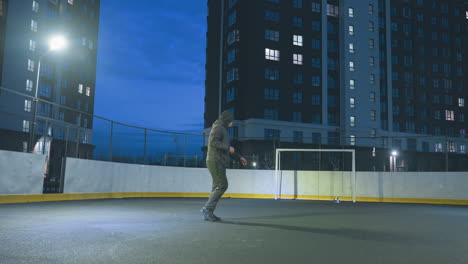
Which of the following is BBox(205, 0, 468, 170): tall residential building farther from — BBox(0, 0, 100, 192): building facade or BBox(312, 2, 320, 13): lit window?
BBox(0, 0, 100, 192): building facade

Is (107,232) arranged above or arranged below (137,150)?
below

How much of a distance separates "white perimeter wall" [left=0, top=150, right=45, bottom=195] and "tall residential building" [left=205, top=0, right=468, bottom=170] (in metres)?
31.4

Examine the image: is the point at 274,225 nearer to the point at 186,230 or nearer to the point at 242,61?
the point at 186,230

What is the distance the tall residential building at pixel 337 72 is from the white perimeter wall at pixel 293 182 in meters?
24.3

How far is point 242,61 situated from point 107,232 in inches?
1813

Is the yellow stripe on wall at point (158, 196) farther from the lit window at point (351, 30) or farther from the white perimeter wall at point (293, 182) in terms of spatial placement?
the lit window at point (351, 30)

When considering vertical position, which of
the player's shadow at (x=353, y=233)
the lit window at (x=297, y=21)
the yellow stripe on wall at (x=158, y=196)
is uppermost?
the lit window at (x=297, y=21)

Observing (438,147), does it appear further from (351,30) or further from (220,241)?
(220,241)

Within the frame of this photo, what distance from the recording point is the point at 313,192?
61.5 feet

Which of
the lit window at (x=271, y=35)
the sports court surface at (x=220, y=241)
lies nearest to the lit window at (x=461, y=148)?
the lit window at (x=271, y=35)

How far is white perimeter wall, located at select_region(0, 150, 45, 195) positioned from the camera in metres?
11.5

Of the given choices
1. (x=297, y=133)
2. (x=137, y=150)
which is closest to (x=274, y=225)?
(x=137, y=150)

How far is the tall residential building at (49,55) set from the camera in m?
48.0

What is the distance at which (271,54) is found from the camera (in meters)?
51.5
